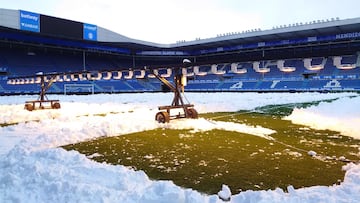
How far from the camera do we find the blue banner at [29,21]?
30766mm

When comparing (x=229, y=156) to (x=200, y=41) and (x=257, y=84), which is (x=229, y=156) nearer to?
(x=257, y=84)

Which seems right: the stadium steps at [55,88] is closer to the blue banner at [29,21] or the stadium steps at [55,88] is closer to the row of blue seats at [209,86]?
the row of blue seats at [209,86]

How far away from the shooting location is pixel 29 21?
103 ft

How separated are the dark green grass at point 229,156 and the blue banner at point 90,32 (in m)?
32.1

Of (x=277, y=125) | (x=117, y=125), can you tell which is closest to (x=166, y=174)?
(x=117, y=125)

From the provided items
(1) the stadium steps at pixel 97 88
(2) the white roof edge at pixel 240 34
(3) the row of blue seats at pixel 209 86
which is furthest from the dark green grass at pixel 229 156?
(1) the stadium steps at pixel 97 88

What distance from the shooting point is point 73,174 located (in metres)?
4.04

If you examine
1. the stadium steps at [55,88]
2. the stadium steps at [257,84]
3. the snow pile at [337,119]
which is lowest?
the snow pile at [337,119]

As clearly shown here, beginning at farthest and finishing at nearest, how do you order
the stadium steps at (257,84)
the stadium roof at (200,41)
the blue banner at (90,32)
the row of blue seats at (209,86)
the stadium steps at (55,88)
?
the stadium steps at (257,84) < the blue banner at (90,32) < the stadium steps at (55,88) < the row of blue seats at (209,86) < the stadium roof at (200,41)

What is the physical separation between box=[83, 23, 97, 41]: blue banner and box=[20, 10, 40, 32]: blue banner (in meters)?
5.83

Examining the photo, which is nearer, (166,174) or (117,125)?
(166,174)

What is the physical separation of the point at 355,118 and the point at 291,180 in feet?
21.5

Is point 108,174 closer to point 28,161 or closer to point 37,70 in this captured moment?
point 28,161

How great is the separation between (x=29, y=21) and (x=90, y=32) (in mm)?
7522
